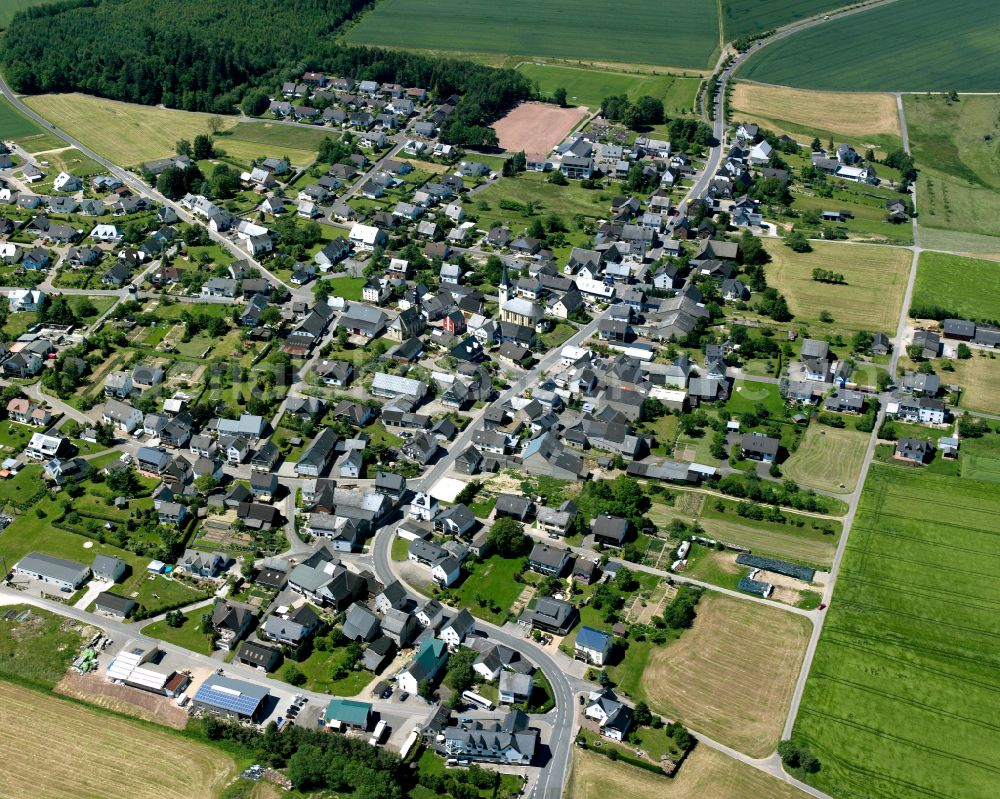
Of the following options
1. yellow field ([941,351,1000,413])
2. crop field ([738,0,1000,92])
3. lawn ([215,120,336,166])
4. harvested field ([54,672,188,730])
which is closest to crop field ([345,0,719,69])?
crop field ([738,0,1000,92])

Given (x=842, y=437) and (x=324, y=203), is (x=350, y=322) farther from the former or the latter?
(x=842, y=437)

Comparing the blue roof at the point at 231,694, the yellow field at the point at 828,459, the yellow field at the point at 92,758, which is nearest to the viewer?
the yellow field at the point at 92,758

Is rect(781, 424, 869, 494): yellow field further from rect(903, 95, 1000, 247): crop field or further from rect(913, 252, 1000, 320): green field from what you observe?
rect(903, 95, 1000, 247): crop field

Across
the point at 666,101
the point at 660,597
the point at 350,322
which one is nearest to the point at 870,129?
the point at 666,101

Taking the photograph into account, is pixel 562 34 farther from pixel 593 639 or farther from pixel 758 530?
pixel 593 639

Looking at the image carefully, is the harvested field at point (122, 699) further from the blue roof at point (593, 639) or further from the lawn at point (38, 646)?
the blue roof at point (593, 639)

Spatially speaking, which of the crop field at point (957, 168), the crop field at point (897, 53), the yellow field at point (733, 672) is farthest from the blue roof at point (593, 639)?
the crop field at point (897, 53)
